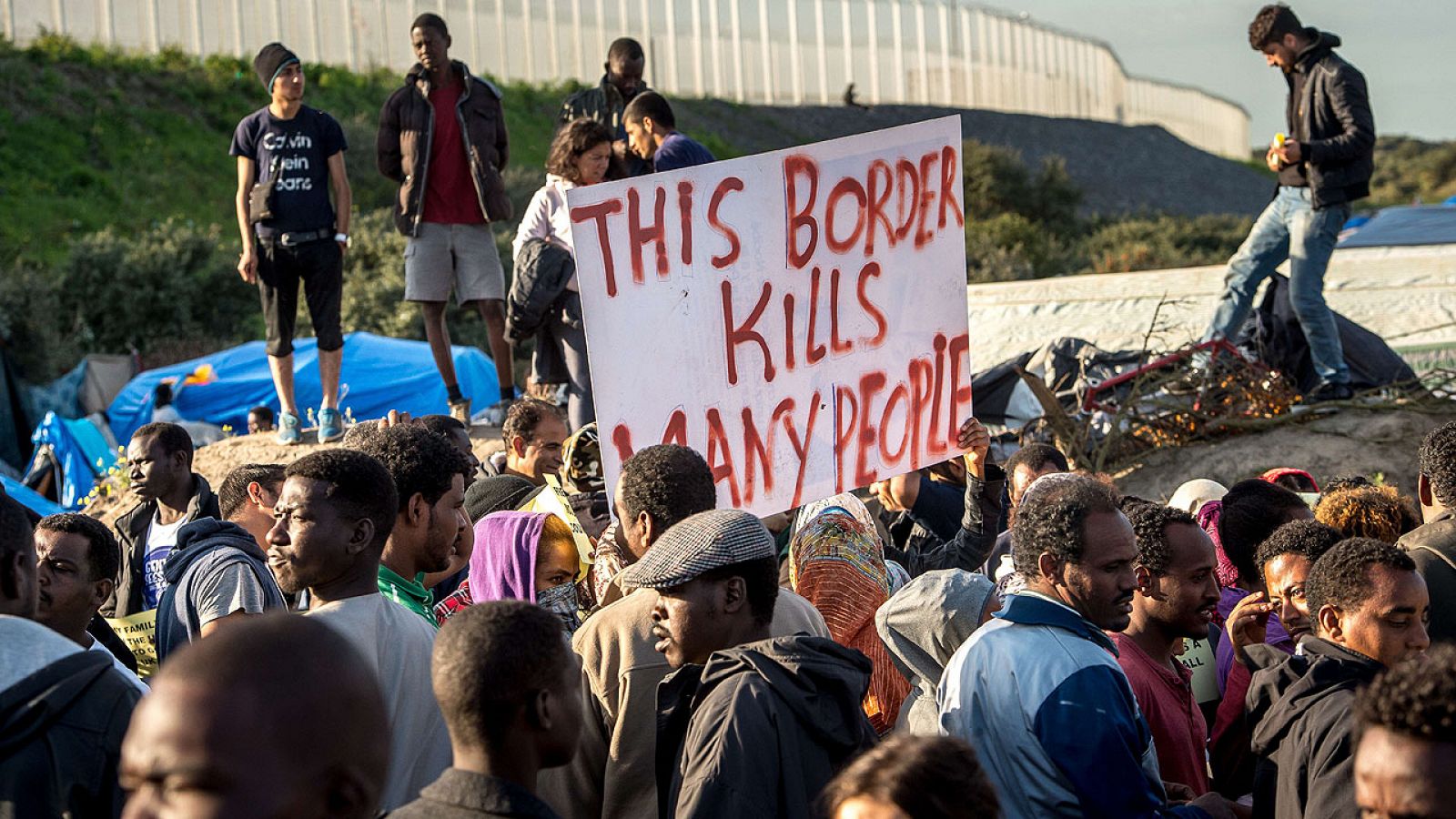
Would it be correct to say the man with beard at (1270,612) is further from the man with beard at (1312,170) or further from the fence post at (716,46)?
the fence post at (716,46)

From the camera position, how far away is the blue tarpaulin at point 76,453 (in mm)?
11039

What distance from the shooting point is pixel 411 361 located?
14602mm

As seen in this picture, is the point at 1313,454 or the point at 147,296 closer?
the point at 1313,454

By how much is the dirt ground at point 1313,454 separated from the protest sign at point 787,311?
3181mm

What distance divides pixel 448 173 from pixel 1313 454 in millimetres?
5023

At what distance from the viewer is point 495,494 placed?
5273 millimetres

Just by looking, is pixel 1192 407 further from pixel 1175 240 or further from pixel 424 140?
pixel 1175 240

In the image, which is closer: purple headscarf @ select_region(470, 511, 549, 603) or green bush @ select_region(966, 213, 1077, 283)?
purple headscarf @ select_region(470, 511, 549, 603)

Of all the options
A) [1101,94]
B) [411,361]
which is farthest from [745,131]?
[411,361]

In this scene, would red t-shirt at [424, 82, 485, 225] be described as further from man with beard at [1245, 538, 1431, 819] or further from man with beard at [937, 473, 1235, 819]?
man with beard at [1245, 538, 1431, 819]

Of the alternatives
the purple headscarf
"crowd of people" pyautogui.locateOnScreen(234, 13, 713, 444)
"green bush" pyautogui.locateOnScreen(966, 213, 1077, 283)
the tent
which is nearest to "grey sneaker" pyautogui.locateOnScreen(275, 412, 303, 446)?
"crowd of people" pyautogui.locateOnScreen(234, 13, 713, 444)

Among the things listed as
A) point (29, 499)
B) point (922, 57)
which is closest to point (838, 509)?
point (29, 499)

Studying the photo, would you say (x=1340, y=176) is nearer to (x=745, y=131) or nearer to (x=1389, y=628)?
(x=1389, y=628)

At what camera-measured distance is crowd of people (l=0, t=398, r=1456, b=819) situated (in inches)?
90.4
